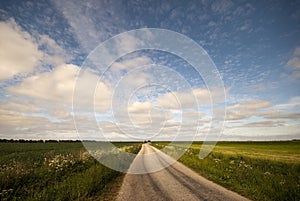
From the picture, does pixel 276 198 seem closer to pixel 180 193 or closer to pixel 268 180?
pixel 268 180

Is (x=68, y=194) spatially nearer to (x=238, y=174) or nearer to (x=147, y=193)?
(x=147, y=193)

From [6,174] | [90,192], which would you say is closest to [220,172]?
[90,192]

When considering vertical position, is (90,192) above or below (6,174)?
below

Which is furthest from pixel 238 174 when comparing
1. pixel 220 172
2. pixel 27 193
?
pixel 27 193

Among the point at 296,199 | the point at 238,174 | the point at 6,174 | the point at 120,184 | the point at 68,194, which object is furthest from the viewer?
the point at 238,174

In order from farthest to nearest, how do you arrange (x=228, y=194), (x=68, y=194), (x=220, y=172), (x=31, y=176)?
1. (x=220, y=172)
2. (x=31, y=176)
3. (x=228, y=194)
4. (x=68, y=194)

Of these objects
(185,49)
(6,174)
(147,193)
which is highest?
(185,49)

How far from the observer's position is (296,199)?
698cm

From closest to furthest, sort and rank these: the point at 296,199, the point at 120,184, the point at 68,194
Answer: the point at 296,199, the point at 68,194, the point at 120,184

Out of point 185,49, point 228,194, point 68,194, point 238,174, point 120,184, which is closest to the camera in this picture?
point 68,194

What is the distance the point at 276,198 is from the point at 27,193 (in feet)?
31.6

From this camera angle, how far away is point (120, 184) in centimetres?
1012

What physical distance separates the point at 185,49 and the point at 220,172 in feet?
51.3

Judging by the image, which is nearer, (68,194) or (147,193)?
(68,194)
